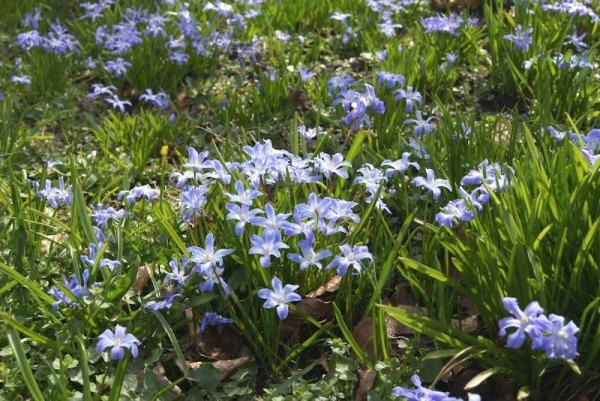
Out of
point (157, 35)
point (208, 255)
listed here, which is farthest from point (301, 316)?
point (157, 35)

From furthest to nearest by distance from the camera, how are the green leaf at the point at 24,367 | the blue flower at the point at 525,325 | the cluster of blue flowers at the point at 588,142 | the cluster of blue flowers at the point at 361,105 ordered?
1. the cluster of blue flowers at the point at 361,105
2. the cluster of blue flowers at the point at 588,142
3. the green leaf at the point at 24,367
4. the blue flower at the point at 525,325

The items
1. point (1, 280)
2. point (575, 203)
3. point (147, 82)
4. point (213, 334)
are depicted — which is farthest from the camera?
point (147, 82)

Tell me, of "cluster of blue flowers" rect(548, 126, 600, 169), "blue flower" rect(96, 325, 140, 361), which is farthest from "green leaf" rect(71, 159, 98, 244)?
"cluster of blue flowers" rect(548, 126, 600, 169)

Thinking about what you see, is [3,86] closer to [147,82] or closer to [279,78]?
[147,82]

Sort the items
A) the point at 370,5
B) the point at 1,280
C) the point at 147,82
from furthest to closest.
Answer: the point at 370,5, the point at 147,82, the point at 1,280

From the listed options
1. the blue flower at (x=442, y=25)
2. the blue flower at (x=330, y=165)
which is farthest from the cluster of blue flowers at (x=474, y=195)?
the blue flower at (x=442, y=25)

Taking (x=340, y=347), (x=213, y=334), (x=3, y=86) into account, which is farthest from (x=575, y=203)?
(x=3, y=86)

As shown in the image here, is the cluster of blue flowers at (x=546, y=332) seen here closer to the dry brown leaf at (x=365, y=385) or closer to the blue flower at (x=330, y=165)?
the dry brown leaf at (x=365, y=385)
